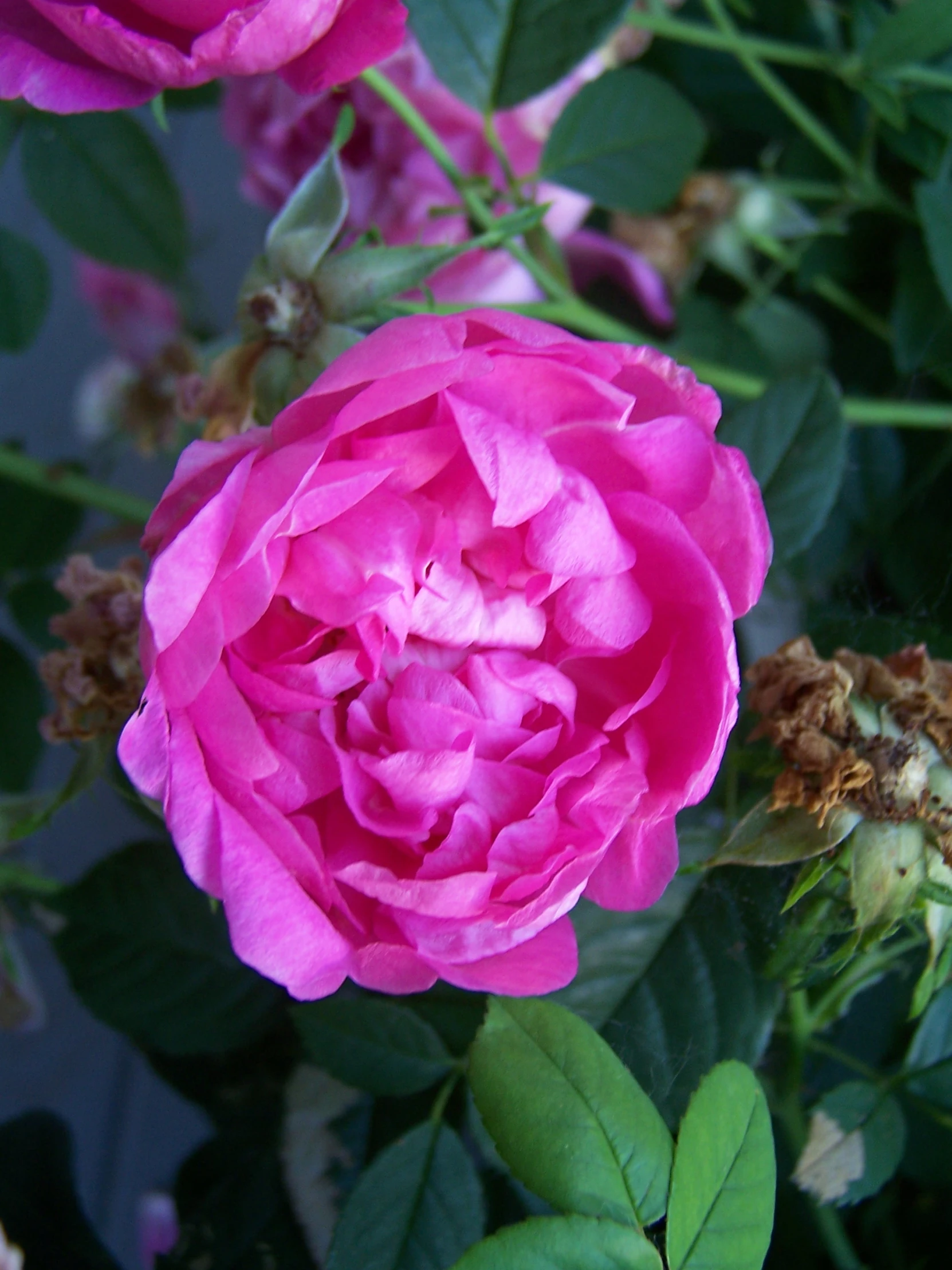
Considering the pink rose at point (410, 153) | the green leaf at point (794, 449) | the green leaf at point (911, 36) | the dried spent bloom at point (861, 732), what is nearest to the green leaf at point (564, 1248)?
the dried spent bloom at point (861, 732)

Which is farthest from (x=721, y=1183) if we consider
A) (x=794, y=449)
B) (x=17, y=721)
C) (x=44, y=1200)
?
(x=17, y=721)

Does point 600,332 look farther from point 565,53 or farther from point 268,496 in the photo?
point 268,496

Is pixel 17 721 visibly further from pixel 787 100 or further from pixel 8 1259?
pixel 787 100

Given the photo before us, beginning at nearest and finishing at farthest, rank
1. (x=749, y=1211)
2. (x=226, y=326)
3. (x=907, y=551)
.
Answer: (x=749, y=1211)
(x=907, y=551)
(x=226, y=326)

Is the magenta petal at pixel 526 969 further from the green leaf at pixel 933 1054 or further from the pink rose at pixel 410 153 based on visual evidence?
the pink rose at pixel 410 153

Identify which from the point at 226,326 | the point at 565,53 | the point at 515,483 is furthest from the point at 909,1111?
the point at 226,326

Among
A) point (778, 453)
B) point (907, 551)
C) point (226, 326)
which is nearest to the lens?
point (778, 453)
